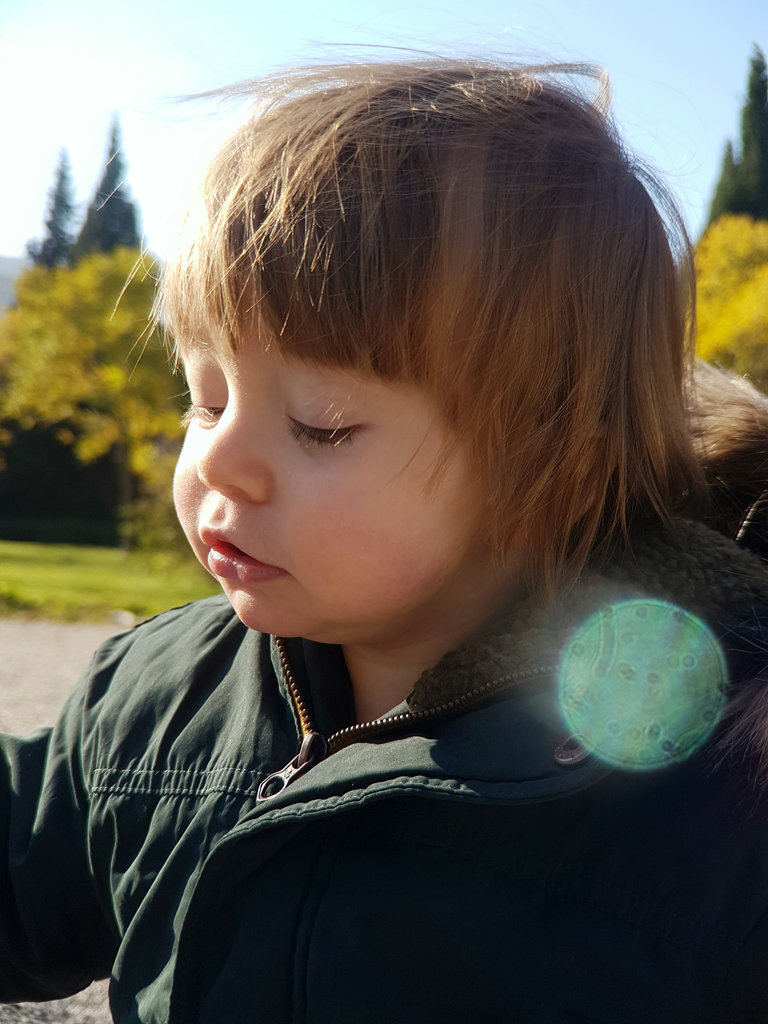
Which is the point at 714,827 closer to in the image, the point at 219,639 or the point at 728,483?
the point at 728,483

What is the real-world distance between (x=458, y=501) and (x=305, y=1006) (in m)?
0.53

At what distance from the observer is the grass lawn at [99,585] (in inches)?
247

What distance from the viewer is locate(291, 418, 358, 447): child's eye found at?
0.94m

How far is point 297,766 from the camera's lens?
109 centimetres

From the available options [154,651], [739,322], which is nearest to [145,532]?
[739,322]

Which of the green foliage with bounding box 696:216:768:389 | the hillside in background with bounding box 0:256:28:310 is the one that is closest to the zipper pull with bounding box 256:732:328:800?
the green foliage with bounding box 696:216:768:389

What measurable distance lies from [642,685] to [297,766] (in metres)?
0.40

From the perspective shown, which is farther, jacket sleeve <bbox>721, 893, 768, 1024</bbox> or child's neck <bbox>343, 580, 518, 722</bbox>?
child's neck <bbox>343, 580, 518, 722</bbox>

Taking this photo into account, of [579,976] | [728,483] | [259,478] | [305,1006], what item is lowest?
[305,1006]

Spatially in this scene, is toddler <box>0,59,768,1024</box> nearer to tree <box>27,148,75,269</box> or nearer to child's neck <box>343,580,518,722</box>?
child's neck <box>343,580,518,722</box>

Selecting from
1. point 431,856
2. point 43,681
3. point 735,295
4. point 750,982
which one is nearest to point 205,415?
point 431,856

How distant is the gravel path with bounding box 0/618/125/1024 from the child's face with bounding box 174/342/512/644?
730mm

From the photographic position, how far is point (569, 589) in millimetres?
1083

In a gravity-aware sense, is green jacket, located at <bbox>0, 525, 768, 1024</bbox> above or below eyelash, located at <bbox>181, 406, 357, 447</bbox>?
below
